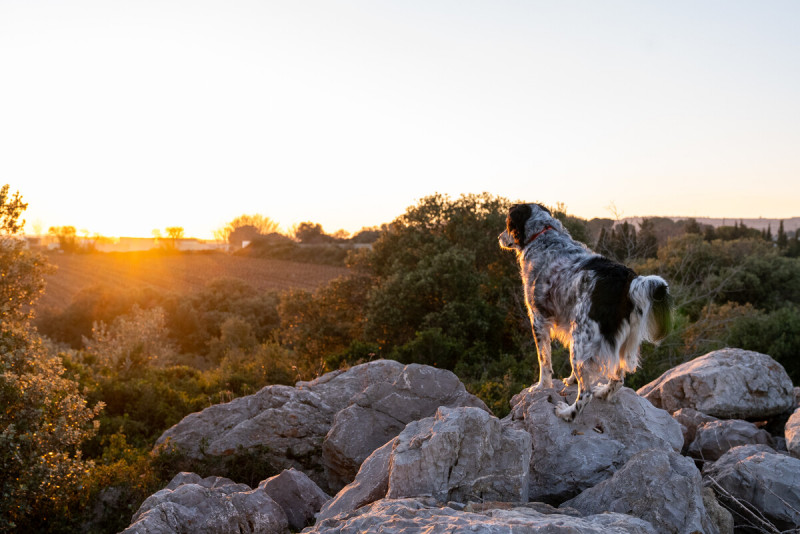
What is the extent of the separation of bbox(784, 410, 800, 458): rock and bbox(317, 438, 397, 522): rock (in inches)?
174

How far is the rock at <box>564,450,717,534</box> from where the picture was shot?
14.3ft

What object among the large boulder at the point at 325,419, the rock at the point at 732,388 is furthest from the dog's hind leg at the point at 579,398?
the rock at the point at 732,388

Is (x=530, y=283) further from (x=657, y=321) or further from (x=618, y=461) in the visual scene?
(x=618, y=461)

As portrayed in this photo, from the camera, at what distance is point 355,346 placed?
15062mm

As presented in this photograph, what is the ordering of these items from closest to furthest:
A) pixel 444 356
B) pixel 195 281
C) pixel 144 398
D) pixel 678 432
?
1. pixel 678 432
2. pixel 144 398
3. pixel 444 356
4. pixel 195 281

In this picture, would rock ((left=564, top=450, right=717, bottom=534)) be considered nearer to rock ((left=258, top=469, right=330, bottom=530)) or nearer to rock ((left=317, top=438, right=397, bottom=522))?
rock ((left=317, top=438, right=397, bottom=522))

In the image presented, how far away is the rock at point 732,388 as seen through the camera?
802 centimetres

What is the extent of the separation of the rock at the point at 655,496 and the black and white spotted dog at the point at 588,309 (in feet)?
3.75

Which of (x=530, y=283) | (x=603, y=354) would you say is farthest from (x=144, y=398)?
(x=603, y=354)

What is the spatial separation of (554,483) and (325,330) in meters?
13.1

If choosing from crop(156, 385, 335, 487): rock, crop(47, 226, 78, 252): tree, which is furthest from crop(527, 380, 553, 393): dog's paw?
crop(47, 226, 78, 252): tree

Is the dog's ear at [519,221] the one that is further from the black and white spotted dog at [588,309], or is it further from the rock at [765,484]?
the rock at [765,484]

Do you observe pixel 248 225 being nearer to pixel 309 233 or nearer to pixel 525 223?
pixel 309 233

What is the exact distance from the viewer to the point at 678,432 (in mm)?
6445
